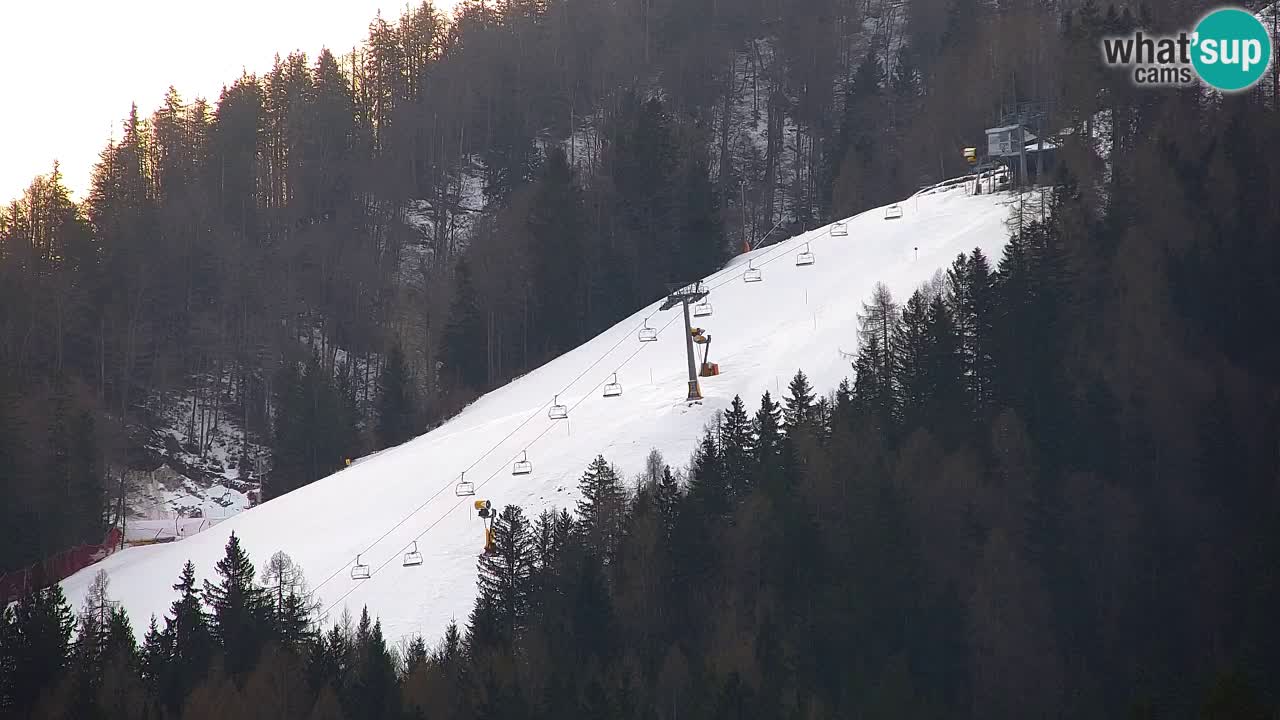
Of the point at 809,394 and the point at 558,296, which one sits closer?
the point at 809,394

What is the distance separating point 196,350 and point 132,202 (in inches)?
689

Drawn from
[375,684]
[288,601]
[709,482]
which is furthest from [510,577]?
[709,482]

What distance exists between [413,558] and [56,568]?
25353 mm

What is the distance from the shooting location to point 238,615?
51375mm

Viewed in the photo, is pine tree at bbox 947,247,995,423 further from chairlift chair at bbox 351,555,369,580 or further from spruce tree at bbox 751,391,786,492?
chairlift chair at bbox 351,555,369,580

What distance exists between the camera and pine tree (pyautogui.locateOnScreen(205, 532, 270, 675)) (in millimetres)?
51094

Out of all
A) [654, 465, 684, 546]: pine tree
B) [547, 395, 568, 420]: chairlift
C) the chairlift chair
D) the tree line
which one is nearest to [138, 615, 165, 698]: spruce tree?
the tree line

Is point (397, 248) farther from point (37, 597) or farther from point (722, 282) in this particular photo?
point (37, 597)

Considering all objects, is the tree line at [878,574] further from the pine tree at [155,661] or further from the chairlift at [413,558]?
the chairlift at [413,558]

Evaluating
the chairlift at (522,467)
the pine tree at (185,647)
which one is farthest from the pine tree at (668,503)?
the pine tree at (185,647)

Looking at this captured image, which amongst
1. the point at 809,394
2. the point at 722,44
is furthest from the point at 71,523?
the point at 722,44

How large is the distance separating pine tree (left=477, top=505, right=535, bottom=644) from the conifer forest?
142 mm

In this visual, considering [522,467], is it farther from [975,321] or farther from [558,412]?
[975,321]

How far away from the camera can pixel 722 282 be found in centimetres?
8056
